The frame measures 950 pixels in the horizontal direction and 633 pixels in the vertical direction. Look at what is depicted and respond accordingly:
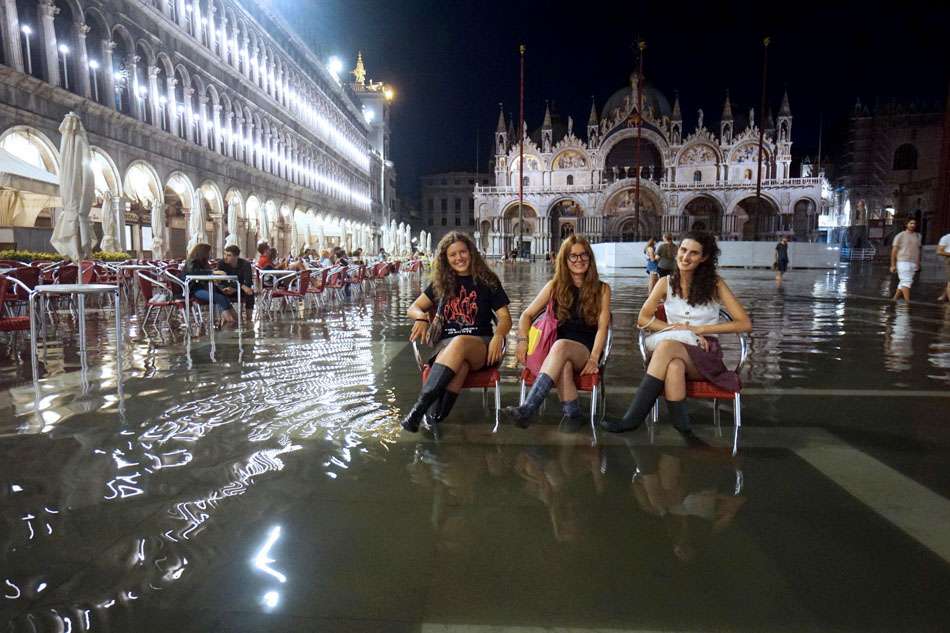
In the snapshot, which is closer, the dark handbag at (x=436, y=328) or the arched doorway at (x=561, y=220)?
the dark handbag at (x=436, y=328)

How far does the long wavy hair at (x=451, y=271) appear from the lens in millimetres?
3879

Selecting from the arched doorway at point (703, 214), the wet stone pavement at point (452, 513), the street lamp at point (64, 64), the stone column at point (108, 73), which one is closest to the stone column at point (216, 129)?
the stone column at point (108, 73)

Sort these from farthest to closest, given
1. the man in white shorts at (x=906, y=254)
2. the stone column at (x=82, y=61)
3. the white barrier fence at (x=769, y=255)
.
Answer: the white barrier fence at (x=769, y=255)
the stone column at (x=82, y=61)
the man in white shorts at (x=906, y=254)

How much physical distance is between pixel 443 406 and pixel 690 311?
5.26 feet

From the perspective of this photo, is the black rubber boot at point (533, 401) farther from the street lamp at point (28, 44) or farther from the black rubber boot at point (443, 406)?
the street lamp at point (28, 44)

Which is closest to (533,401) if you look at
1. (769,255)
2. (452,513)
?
(452,513)

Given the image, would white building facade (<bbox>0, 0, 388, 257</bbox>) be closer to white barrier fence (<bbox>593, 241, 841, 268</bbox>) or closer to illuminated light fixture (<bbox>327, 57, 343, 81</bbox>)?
illuminated light fixture (<bbox>327, 57, 343, 81</bbox>)

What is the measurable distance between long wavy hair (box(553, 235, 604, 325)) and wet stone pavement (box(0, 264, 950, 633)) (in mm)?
714

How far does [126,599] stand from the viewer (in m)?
1.98

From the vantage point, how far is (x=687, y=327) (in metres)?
3.64

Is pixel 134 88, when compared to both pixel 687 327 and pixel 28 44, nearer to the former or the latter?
pixel 28 44

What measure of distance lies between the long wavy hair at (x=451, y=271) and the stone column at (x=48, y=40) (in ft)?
57.1

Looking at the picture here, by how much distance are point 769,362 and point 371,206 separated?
5276 cm

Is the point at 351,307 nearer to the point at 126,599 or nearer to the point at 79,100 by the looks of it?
the point at 126,599
